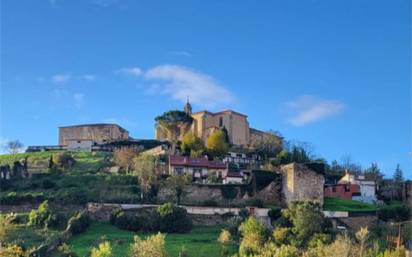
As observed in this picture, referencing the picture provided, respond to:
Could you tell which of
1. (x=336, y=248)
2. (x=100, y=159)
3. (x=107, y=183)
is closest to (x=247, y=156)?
(x=100, y=159)

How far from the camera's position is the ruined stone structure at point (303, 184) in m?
49.0

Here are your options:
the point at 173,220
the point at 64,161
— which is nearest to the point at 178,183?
the point at 173,220

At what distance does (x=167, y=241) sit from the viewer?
38.6 meters

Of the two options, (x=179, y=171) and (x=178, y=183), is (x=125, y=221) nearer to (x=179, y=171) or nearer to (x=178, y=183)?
(x=178, y=183)

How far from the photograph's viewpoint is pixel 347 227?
1781 inches

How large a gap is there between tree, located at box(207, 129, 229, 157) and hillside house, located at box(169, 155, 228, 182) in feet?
24.1

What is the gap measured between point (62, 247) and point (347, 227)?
19113 mm

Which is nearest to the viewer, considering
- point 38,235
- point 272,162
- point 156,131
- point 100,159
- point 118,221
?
point 38,235

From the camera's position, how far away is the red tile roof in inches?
2221

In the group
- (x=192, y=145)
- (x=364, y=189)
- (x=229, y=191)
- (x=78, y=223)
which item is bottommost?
(x=78, y=223)

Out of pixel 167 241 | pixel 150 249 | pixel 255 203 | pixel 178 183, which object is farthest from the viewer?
pixel 178 183

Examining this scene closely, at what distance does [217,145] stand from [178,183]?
1693 centimetres

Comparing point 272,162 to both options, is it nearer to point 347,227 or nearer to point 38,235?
point 347,227

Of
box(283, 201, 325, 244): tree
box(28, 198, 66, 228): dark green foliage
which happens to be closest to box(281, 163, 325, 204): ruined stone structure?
box(283, 201, 325, 244): tree
